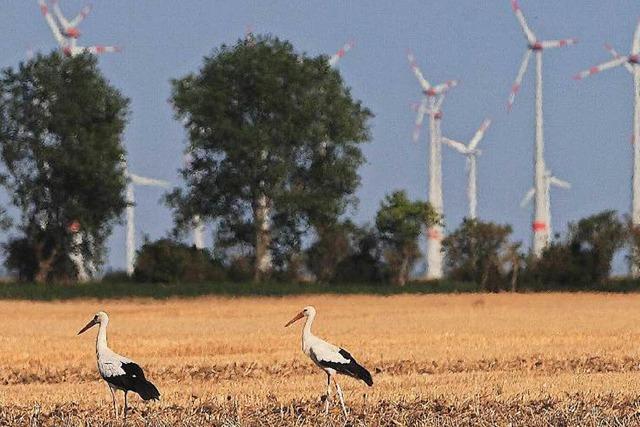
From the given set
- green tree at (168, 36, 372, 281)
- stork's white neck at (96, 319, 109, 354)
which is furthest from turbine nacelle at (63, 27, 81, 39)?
stork's white neck at (96, 319, 109, 354)

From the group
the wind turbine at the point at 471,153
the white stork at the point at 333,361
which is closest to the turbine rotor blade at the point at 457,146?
the wind turbine at the point at 471,153

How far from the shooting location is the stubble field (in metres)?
25.4

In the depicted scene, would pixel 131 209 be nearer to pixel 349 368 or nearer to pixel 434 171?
pixel 434 171

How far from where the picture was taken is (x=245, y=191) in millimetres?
100562

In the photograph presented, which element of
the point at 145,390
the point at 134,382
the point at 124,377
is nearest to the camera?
the point at 145,390

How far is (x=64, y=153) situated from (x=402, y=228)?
19.3 m

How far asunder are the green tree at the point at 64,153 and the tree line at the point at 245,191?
0.08 metres

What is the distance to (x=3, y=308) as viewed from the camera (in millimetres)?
Answer: 73875

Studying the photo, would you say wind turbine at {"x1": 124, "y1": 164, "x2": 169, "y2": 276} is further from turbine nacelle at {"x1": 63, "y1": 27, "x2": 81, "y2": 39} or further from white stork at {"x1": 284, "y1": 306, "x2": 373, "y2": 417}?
white stork at {"x1": 284, "y1": 306, "x2": 373, "y2": 417}

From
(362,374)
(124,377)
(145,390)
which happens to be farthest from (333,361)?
(145,390)

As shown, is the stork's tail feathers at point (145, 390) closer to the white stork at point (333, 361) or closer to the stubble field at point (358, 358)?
the stubble field at point (358, 358)

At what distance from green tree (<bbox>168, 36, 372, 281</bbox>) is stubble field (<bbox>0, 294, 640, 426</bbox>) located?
30.5 m

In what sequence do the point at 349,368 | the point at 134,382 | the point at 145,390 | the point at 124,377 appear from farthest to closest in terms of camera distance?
1. the point at 349,368
2. the point at 124,377
3. the point at 134,382
4. the point at 145,390

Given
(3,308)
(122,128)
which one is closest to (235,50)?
(122,128)
